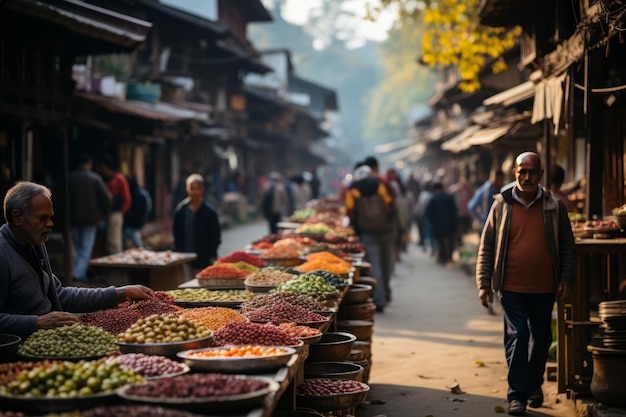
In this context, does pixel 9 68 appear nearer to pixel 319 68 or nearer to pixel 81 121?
pixel 81 121

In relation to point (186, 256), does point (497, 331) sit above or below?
below

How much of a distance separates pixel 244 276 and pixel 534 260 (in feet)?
9.98

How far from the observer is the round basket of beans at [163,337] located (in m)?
5.29

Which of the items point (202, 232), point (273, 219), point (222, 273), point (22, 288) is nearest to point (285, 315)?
point (22, 288)

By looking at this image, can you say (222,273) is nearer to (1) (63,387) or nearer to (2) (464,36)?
(1) (63,387)

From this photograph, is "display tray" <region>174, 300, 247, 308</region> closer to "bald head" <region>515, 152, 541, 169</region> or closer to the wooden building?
"bald head" <region>515, 152, 541, 169</region>

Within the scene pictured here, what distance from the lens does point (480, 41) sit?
62.8ft

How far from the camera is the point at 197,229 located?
477 inches

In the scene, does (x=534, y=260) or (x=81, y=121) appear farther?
(x=81, y=121)

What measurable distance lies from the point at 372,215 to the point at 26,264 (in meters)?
8.99

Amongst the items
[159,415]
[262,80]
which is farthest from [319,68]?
[159,415]

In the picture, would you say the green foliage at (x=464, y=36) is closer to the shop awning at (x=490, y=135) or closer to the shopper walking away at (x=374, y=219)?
the shop awning at (x=490, y=135)

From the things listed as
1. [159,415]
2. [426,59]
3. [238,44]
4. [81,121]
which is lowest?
[159,415]

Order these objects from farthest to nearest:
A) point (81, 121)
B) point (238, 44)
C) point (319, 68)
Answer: point (319, 68) < point (238, 44) < point (81, 121)
